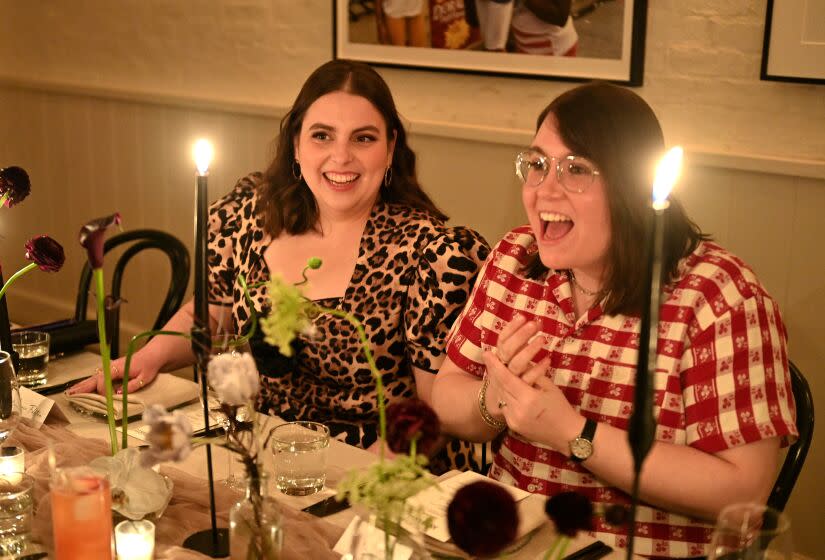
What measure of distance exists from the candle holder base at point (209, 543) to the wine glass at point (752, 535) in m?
0.72

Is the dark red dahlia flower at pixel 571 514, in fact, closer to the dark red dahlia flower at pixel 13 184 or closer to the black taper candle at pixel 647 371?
the black taper candle at pixel 647 371

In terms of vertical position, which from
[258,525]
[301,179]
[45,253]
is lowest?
[258,525]

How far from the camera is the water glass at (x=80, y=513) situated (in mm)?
1316

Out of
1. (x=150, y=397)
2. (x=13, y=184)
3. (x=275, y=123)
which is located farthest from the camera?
(x=275, y=123)

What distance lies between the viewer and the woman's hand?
7.16 ft

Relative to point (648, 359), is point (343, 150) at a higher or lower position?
higher

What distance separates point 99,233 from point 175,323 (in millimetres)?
1412

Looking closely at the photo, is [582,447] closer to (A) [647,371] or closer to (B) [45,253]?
(A) [647,371]

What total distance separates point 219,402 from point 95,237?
1.22ft

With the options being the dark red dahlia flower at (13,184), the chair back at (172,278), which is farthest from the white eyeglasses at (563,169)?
the chair back at (172,278)

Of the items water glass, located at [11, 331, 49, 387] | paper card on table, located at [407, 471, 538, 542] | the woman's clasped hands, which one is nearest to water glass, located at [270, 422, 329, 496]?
paper card on table, located at [407, 471, 538, 542]

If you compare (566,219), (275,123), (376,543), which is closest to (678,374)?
(566,219)

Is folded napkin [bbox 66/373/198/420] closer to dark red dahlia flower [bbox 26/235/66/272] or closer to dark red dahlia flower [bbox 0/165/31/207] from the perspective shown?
dark red dahlia flower [bbox 26/235/66/272]

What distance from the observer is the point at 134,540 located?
1411 mm
